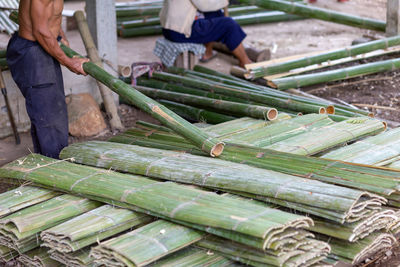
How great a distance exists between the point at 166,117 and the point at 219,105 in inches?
52.6

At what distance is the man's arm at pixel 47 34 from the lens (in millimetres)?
4246

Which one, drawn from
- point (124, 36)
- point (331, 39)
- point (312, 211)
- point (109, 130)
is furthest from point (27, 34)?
point (331, 39)

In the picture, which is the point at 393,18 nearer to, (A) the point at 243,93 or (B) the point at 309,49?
(B) the point at 309,49

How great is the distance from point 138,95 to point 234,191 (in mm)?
1092

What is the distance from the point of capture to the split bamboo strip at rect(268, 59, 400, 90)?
20.5 ft

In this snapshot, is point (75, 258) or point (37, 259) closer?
point (75, 258)

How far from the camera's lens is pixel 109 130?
598cm

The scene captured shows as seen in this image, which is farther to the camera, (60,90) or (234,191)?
(60,90)

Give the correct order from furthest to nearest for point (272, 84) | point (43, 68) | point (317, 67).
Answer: point (317, 67) < point (272, 84) < point (43, 68)

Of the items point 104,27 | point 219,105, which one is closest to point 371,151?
point 219,105

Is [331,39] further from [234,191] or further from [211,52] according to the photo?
[234,191]

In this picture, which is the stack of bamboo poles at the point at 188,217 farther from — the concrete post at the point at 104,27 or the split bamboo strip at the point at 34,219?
the concrete post at the point at 104,27

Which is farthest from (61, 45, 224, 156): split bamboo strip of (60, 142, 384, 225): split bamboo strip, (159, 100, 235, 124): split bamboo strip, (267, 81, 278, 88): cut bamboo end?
(267, 81, 278, 88): cut bamboo end

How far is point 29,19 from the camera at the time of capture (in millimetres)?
4430
